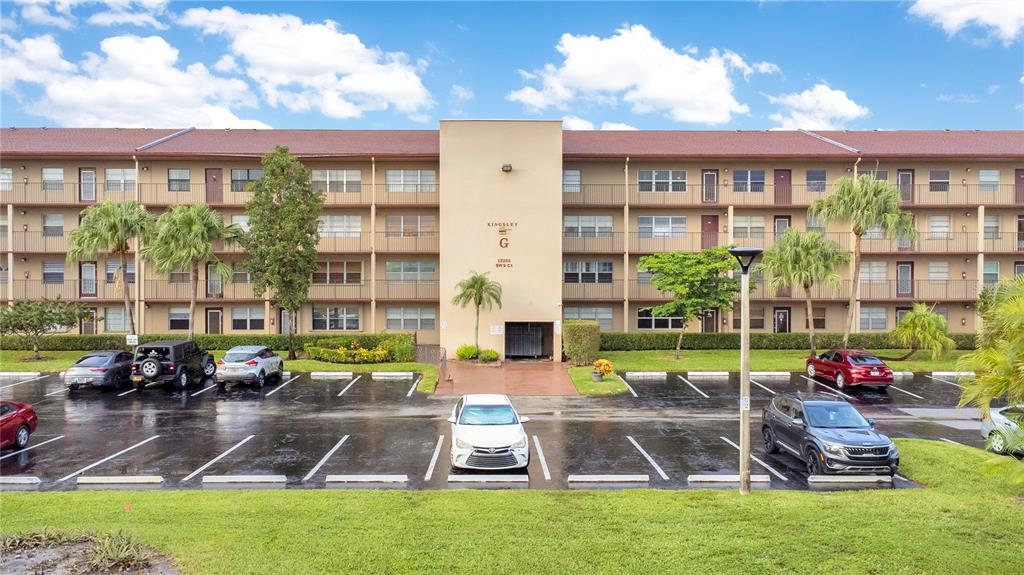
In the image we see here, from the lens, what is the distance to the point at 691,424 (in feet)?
65.3

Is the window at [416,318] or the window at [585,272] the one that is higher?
the window at [585,272]

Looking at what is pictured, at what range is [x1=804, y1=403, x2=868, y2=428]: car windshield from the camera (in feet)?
48.6

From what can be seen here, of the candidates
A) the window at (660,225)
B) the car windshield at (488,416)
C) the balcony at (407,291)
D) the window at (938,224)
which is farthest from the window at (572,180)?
the car windshield at (488,416)

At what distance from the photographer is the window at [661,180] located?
3947cm

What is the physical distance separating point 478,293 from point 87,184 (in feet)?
86.0

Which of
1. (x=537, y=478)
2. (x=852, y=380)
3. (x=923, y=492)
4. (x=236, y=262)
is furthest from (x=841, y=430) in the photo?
(x=236, y=262)

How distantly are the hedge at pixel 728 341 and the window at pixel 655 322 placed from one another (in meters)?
2.10

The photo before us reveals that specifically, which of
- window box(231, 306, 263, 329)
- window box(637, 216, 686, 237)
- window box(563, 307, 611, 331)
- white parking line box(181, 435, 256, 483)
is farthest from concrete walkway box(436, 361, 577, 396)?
window box(231, 306, 263, 329)

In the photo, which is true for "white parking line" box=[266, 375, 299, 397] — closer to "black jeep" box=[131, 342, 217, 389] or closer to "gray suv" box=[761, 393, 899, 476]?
"black jeep" box=[131, 342, 217, 389]

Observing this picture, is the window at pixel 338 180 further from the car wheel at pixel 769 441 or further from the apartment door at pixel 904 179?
the apartment door at pixel 904 179

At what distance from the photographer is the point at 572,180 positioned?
128 ft

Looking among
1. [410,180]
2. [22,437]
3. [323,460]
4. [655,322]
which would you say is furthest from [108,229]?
[655,322]

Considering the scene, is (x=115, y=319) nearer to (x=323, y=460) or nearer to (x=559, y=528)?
(x=323, y=460)

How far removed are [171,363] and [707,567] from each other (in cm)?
2420
